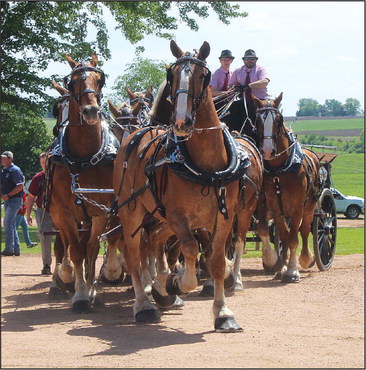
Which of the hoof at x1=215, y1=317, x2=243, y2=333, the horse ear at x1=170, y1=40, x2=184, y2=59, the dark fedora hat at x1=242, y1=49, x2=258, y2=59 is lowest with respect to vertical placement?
the hoof at x1=215, y1=317, x2=243, y2=333

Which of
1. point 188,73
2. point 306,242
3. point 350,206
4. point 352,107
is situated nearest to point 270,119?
point 306,242

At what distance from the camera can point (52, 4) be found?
25.2 meters

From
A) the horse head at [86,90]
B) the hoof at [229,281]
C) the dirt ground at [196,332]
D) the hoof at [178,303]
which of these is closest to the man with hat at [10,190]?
the dirt ground at [196,332]

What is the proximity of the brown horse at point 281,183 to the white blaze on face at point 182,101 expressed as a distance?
445 cm

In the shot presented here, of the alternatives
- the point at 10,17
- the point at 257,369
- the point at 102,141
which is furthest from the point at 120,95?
the point at 257,369

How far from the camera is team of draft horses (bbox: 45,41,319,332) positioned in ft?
27.4

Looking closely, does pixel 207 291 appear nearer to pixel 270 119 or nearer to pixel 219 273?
pixel 219 273

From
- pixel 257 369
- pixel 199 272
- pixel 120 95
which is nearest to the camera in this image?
pixel 257 369

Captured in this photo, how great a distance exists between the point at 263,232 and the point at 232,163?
15.6ft

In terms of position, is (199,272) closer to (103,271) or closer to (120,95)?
(103,271)

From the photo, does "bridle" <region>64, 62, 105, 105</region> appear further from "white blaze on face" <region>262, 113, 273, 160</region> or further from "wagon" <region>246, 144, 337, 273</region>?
"wagon" <region>246, 144, 337, 273</region>

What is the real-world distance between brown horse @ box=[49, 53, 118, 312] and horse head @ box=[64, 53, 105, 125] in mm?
19

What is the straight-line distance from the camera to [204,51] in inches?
323

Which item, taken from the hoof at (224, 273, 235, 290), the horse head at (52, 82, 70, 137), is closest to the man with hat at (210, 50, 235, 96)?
the horse head at (52, 82, 70, 137)
